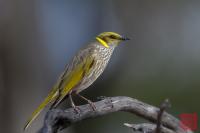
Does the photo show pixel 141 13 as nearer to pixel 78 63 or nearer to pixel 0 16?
pixel 0 16

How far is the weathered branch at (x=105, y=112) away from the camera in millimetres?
2479

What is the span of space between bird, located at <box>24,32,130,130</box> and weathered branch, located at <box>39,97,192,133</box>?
1.25 ft

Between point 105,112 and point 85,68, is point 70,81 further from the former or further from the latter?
point 105,112

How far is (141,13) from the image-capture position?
10734mm

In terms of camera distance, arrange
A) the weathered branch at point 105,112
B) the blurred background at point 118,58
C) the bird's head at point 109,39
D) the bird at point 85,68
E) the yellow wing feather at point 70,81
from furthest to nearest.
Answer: the blurred background at point 118,58 → the bird's head at point 109,39 → the bird at point 85,68 → the yellow wing feather at point 70,81 → the weathered branch at point 105,112

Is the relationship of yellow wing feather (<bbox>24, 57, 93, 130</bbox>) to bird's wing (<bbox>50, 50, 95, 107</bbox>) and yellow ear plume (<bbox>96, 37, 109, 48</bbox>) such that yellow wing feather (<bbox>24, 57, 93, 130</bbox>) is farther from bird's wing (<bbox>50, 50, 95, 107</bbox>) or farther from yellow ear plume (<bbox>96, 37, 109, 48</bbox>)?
yellow ear plume (<bbox>96, 37, 109, 48</bbox>)

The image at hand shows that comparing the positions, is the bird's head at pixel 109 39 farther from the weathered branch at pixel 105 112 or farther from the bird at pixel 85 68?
the weathered branch at pixel 105 112

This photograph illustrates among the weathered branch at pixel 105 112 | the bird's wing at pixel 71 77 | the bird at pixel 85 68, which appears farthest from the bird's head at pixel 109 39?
the weathered branch at pixel 105 112

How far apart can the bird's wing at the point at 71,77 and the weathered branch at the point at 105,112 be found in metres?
0.31

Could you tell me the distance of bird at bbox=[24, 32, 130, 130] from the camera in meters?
3.33

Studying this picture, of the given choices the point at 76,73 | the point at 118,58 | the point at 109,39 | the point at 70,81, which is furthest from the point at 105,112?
the point at 118,58

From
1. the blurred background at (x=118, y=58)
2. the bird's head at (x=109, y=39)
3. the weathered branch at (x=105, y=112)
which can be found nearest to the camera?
the weathered branch at (x=105, y=112)

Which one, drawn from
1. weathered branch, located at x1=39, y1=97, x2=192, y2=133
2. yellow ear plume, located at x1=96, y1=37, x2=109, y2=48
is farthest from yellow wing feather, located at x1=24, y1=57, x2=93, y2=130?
weathered branch, located at x1=39, y1=97, x2=192, y2=133

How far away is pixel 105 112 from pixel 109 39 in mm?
1090
